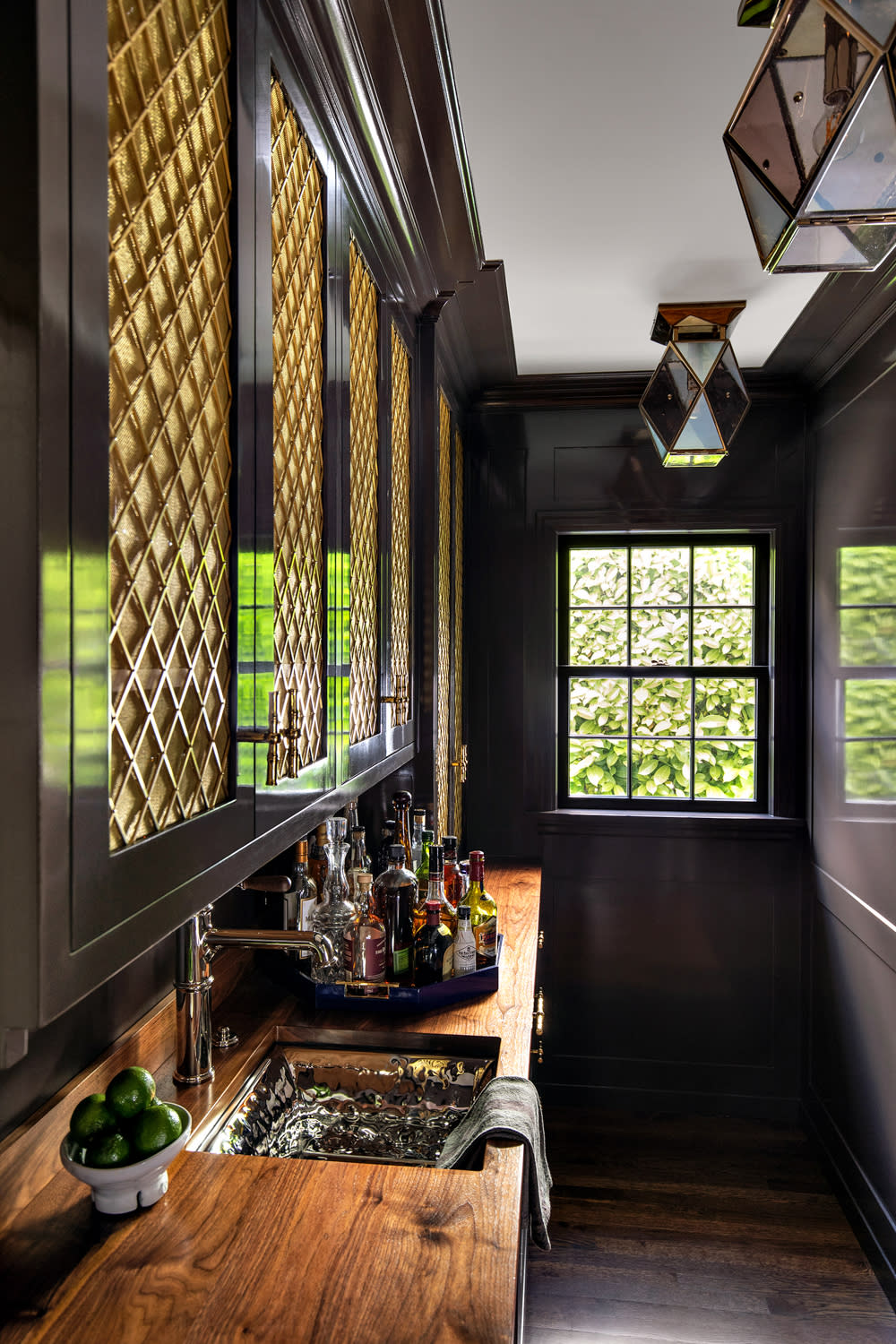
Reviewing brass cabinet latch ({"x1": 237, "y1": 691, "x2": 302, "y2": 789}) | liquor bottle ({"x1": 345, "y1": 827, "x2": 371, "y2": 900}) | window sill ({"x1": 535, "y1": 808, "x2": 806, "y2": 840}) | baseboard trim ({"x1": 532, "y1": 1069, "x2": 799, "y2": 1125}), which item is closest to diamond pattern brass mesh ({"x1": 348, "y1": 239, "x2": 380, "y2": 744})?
liquor bottle ({"x1": 345, "y1": 827, "x2": 371, "y2": 900})

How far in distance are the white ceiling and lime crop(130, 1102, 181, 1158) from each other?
172cm

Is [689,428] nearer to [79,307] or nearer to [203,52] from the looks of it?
[203,52]

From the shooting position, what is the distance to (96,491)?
2.34 feet

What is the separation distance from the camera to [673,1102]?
347 centimetres

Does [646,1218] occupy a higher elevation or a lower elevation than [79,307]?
lower

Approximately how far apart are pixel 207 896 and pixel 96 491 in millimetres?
460

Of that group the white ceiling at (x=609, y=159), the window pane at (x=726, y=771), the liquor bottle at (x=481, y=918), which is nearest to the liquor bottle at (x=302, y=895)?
the liquor bottle at (x=481, y=918)

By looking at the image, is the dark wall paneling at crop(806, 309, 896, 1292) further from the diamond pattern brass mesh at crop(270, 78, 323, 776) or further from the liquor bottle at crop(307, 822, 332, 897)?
the diamond pattern brass mesh at crop(270, 78, 323, 776)

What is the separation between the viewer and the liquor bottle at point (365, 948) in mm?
1855

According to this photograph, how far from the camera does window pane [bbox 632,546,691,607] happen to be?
364 cm

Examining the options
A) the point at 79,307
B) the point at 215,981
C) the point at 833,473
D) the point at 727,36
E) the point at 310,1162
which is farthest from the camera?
the point at 833,473

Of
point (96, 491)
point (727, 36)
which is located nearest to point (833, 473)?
point (727, 36)

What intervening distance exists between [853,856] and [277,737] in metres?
2.42

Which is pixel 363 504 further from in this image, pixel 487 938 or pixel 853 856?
pixel 853 856
